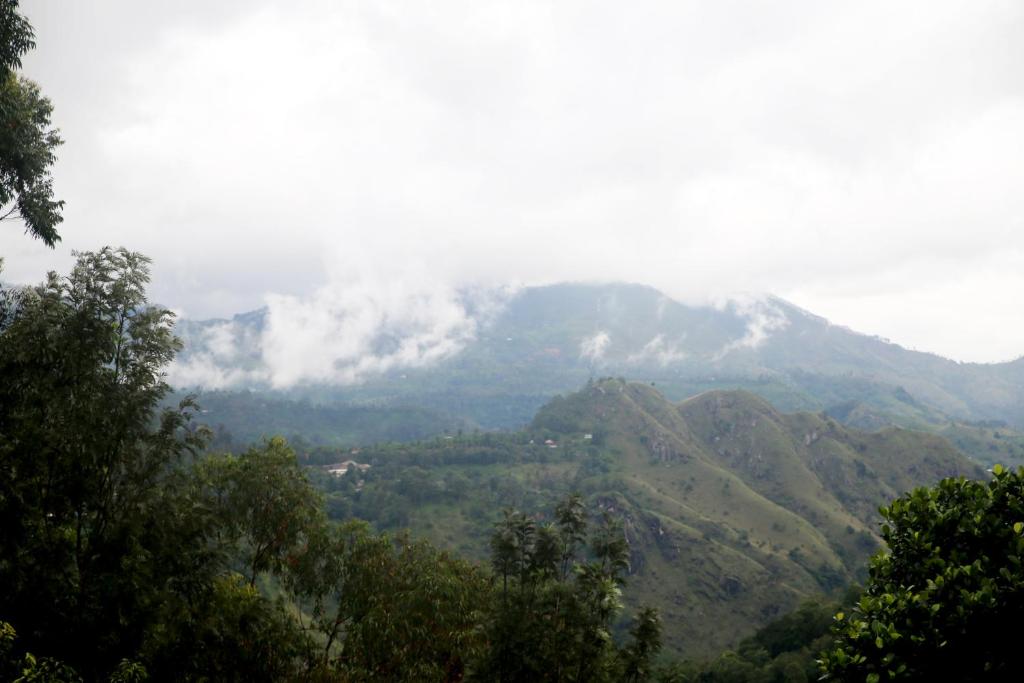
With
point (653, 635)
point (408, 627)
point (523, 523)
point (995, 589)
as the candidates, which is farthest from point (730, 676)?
point (995, 589)

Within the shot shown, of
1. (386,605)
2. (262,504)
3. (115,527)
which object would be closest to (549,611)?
(386,605)

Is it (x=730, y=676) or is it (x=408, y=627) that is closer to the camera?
(x=408, y=627)

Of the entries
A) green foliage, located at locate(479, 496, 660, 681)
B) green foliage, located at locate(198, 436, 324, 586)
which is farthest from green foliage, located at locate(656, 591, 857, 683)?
green foliage, located at locate(198, 436, 324, 586)

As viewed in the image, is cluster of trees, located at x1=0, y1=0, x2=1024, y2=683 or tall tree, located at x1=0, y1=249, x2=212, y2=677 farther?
tall tree, located at x1=0, y1=249, x2=212, y2=677

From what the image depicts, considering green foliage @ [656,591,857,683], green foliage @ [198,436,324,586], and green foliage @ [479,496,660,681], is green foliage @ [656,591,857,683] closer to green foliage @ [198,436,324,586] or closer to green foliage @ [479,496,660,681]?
green foliage @ [479,496,660,681]

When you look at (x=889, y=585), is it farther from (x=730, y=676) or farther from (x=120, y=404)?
(x=730, y=676)

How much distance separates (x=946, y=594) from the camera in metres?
9.36

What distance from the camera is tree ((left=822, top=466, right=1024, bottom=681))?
8.67m

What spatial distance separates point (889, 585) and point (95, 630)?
811 inches

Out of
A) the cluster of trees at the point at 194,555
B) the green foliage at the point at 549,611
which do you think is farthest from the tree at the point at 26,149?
the green foliage at the point at 549,611

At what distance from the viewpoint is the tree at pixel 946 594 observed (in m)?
8.67

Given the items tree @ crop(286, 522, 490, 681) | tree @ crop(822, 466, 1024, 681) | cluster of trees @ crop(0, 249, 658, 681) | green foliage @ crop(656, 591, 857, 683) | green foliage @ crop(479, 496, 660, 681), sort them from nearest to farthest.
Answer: tree @ crop(822, 466, 1024, 681)
cluster of trees @ crop(0, 249, 658, 681)
tree @ crop(286, 522, 490, 681)
green foliage @ crop(479, 496, 660, 681)
green foliage @ crop(656, 591, 857, 683)

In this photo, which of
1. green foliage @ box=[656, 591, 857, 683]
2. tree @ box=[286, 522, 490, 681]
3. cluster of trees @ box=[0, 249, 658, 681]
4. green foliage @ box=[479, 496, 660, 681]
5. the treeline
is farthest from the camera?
green foliage @ box=[656, 591, 857, 683]

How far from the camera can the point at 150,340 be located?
1797 cm
